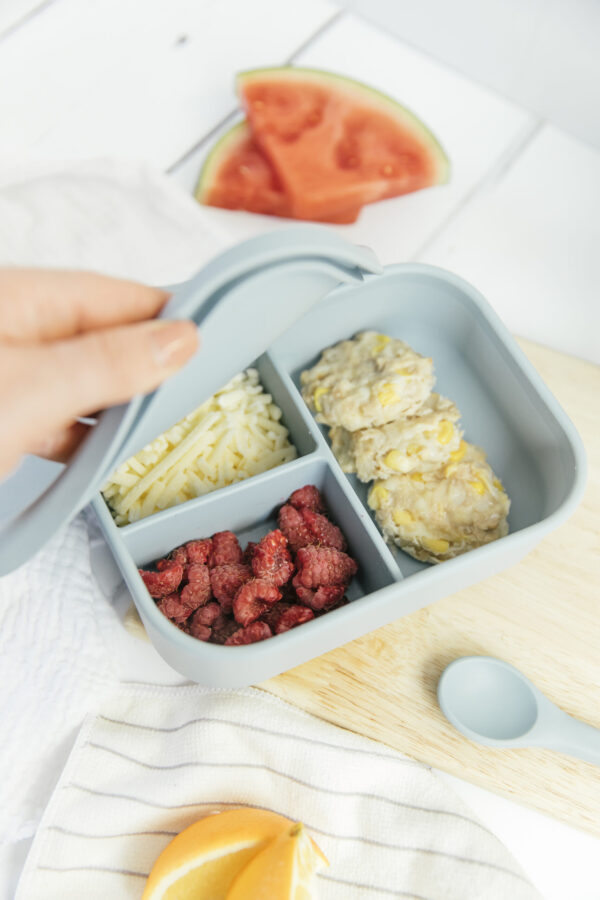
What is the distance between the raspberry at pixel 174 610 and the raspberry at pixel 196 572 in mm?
41

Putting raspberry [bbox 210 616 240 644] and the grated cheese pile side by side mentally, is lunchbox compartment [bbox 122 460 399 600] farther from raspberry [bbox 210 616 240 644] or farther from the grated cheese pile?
raspberry [bbox 210 616 240 644]

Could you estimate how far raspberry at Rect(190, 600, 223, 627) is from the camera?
1.17 metres

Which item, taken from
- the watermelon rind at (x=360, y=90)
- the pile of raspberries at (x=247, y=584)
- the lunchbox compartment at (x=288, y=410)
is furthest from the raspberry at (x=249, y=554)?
the watermelon rind at (x=360, y=90)

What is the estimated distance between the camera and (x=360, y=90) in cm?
183

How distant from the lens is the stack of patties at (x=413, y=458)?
1260 mm

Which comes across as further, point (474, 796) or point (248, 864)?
point (474, 796)

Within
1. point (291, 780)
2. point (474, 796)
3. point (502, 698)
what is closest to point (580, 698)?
point (502, 698)

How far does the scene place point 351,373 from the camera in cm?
137

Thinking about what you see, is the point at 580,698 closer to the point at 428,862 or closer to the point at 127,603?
the point at 428,862

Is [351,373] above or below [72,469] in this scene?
above

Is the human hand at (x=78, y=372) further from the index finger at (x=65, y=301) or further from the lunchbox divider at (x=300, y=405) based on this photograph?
Answer: the lunchbox divider at (x=300, y=405)

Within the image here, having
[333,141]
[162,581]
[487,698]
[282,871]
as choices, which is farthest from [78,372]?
[333,141]

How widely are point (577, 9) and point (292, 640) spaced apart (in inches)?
60.7

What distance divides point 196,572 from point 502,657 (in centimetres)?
51
